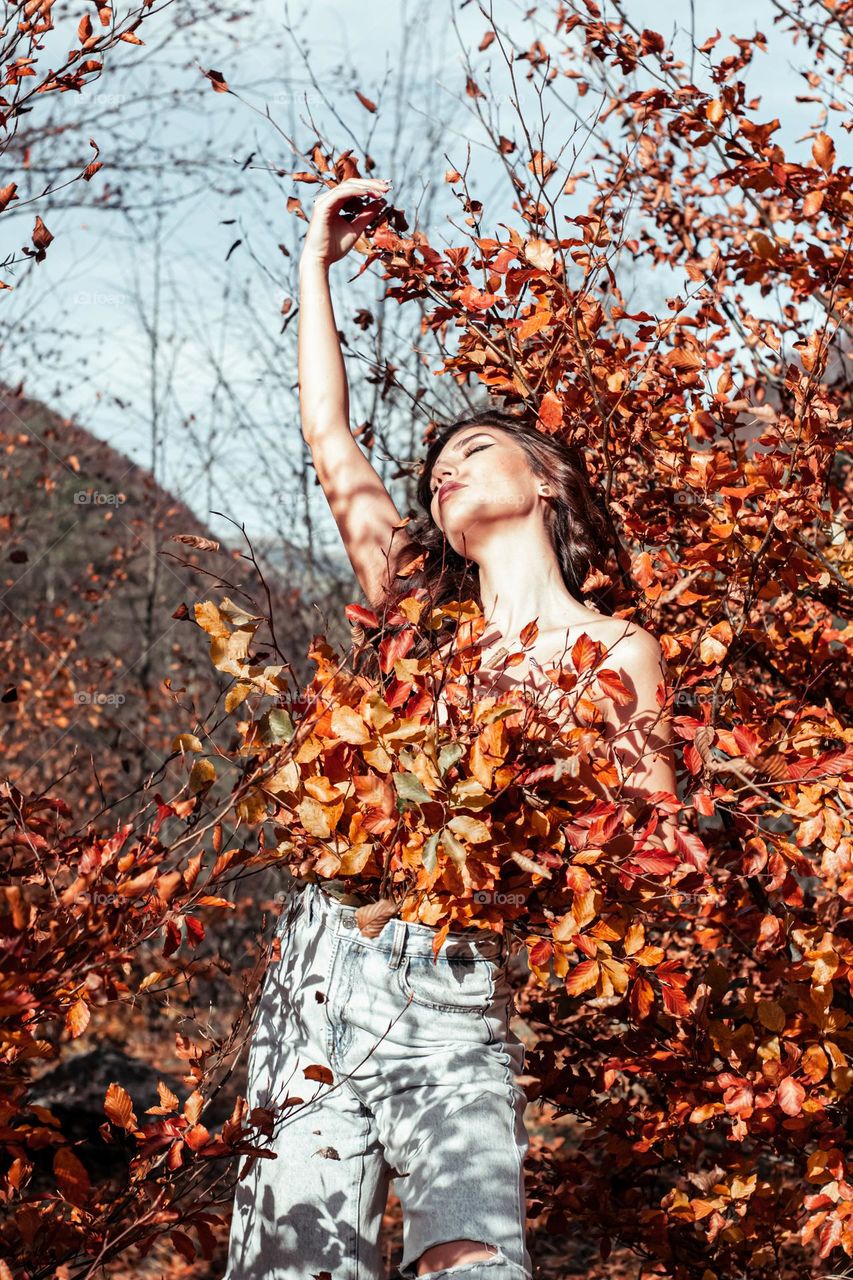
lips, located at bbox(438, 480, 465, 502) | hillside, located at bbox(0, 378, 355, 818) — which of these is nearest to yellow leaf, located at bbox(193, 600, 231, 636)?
lips, located at bbox(438, 480, 465, 502)

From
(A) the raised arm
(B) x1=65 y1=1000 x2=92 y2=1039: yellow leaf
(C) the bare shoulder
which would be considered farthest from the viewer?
(A) the raised arm

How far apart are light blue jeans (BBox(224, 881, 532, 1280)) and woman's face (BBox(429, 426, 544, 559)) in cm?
73

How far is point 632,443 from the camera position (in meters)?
2.18

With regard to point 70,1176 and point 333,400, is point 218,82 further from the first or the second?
point 70,1176

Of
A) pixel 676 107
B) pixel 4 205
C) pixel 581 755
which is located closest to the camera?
pixel 581 755

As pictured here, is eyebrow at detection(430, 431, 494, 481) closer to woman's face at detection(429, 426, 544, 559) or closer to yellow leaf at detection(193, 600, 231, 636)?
woman's face at detection(429, 426, 544, 559)

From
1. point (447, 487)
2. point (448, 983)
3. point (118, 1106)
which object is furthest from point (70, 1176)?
point (447, 487)

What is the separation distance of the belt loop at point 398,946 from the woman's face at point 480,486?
692mm

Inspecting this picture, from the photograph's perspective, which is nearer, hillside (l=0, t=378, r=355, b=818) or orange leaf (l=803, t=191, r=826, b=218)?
orange leaf (l=803, t=191, r=826, b=218)

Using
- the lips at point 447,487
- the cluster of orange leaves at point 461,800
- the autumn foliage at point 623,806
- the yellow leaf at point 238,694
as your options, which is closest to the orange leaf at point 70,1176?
the autumn foliage at point 623,806

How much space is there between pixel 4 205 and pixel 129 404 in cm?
471

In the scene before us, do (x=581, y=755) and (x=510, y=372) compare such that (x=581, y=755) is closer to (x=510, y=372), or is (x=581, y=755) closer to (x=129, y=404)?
(x=510, y=372)

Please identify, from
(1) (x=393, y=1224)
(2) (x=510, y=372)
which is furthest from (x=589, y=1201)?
(1) (x=393, y=1224)

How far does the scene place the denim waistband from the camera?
1.47 m
